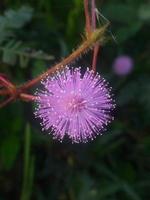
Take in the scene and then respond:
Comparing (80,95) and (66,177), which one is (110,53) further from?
(80,95)

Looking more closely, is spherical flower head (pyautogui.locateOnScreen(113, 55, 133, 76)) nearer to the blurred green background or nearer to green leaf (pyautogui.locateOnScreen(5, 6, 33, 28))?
the blurred green background

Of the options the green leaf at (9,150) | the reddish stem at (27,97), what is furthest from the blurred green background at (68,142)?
the reddish stem at (27,97)

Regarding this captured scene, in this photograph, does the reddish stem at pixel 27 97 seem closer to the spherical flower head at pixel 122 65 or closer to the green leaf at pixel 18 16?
the green leaf at pixel 18 16

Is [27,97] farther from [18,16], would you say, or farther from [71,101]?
[18,16]

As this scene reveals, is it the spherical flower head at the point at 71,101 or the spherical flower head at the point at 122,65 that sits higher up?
the spherical flower head at the point at 122,65

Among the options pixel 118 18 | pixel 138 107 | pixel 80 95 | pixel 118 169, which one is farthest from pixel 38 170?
pixel 80 95

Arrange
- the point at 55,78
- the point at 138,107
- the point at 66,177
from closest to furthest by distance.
A: the point at 55,78, the point at 66,177, the point at 138,107

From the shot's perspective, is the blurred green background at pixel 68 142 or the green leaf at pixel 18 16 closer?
the green leaf at pixel 18 16

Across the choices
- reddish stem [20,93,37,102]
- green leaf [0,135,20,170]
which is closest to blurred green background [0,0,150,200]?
green leaf [0,135,20,170]
